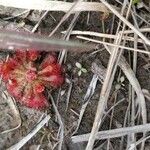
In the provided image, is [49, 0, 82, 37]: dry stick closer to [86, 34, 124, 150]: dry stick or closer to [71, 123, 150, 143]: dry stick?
[86, 34, 124, 150]: dry stick

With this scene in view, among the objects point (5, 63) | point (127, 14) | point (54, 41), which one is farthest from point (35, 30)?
point (54, 41)

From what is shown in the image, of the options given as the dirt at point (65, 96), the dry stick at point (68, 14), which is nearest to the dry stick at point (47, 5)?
the dry stick at point (68, 14)

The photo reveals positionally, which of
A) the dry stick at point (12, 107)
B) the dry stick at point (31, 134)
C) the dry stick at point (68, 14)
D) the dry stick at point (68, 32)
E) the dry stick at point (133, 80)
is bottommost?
the dry stick at point (31, 134)

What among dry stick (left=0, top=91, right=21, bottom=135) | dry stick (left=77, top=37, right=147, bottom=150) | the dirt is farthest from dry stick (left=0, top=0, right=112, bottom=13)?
dry stick (left=0, top=91, right=21, bottom=135)

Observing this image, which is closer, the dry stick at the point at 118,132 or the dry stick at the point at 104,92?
the dry stick at the point at 104,92

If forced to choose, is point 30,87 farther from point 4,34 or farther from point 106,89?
point 4,34

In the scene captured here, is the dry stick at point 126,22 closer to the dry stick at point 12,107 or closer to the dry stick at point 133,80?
the dry stick at point 133,80
